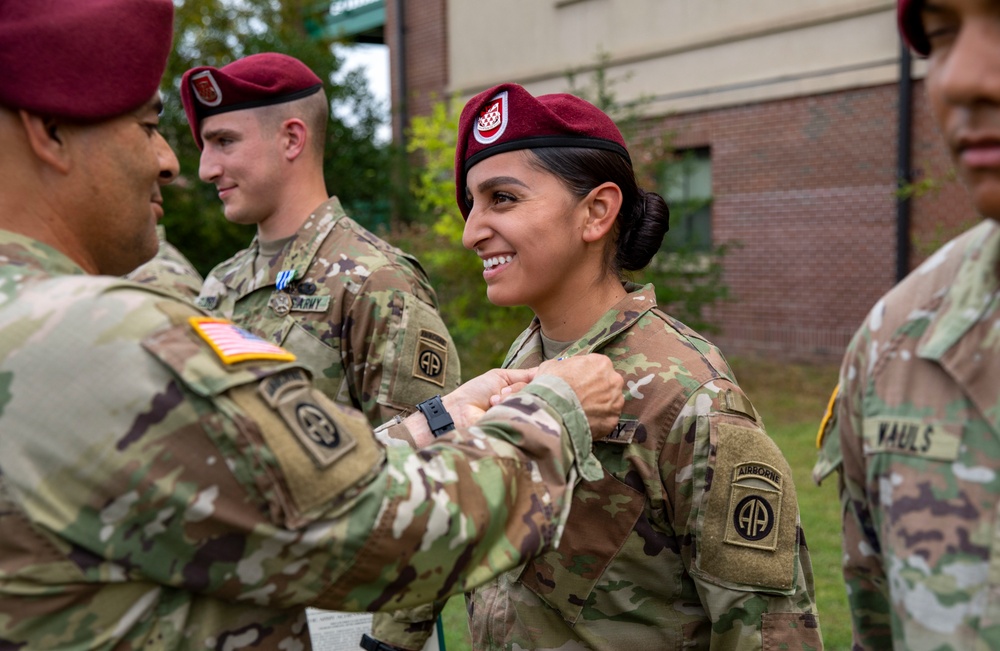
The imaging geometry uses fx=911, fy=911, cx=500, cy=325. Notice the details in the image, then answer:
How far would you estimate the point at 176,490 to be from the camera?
4.92ft

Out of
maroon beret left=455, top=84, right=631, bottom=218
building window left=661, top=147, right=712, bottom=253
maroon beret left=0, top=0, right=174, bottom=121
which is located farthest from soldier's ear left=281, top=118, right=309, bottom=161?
building window left=661, top=147, right=712, bottom=253

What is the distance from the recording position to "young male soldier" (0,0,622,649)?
1479 mm

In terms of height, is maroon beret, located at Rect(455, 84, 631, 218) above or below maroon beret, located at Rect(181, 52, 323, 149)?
below

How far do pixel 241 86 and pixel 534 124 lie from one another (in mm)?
1714

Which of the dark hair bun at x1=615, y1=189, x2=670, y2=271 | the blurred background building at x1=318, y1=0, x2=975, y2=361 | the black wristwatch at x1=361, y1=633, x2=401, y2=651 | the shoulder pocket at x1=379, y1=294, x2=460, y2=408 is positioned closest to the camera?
the dark hair bun at x1=615, y1=189, x2=670, y2=271

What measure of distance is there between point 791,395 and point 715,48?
4.70 m

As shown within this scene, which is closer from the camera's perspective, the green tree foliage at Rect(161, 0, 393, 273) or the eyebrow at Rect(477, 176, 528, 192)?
the eyebrow at Rect(477, 176, 528, 192)

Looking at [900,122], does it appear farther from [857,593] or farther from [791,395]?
[857,593]

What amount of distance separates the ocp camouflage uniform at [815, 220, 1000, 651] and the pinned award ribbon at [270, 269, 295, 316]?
2.41 meters

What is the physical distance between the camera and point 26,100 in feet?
5.49

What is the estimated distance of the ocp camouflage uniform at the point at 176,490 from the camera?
147 cm

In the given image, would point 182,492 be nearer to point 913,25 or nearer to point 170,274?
point 913,25

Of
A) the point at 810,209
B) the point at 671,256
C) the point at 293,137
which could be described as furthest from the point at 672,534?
the point at 810,209

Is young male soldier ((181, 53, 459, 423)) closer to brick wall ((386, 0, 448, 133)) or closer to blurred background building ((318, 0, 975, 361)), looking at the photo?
blurred background building ((318, 0, 975, 361))
